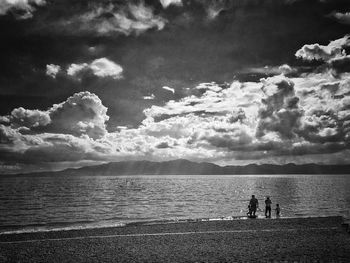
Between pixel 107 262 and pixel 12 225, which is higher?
pixel 107 262

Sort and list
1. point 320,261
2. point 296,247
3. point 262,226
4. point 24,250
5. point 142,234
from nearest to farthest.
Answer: point 320,261 < point 296,247 < point 24,250 < point 142,234 < point 262,226

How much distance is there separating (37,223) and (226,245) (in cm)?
2966

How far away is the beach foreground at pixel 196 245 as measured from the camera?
17297 mm

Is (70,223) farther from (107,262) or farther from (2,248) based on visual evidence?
(107,262)

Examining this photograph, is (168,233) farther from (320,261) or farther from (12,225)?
(12,225)

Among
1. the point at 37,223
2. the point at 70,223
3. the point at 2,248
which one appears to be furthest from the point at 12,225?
the point at 2,248

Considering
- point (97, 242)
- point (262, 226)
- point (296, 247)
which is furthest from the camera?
point (262, 226)

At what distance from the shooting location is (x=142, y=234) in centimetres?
2547

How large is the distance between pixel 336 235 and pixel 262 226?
6.55m

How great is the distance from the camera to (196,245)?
66.9ft

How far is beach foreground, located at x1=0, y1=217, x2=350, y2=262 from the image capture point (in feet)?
56.7

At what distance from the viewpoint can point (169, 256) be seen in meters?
17.7

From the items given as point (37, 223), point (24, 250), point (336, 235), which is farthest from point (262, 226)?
point (37, 223)

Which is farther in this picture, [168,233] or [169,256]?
[168,233]
